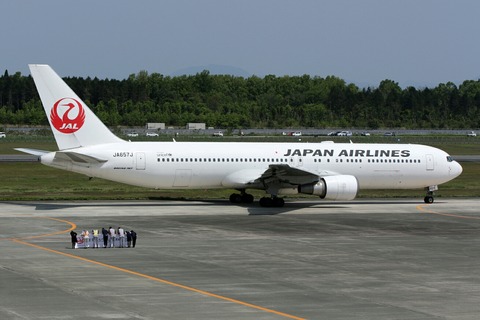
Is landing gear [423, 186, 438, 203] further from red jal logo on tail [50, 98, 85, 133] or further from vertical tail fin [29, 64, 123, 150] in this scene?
red jal logo on tail [50, 98, 85, 133]

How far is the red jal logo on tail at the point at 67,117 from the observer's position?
4369cm

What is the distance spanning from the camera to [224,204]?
156 ft

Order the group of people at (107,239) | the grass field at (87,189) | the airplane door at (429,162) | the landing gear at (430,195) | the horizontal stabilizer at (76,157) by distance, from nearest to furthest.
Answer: the group of people at (107,239), the horizontal stabilizer at (76,157), the airplane door at (429,162), the landing gear at (430,195), the grass field at (87,189)

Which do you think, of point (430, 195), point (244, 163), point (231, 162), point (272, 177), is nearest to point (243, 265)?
point (272, 177)

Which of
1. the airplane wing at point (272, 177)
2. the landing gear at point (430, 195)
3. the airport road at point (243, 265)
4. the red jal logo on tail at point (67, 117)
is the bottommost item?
the airport road at point (243, 265)

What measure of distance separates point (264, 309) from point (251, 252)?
9.60m

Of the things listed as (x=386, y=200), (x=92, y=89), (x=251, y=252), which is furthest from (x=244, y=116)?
(x=251, y=252)

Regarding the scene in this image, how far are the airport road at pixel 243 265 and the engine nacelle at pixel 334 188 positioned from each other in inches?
38.0

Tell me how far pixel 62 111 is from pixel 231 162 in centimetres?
928

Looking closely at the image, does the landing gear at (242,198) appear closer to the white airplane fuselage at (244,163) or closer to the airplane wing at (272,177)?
the airplane wing at (272,177)

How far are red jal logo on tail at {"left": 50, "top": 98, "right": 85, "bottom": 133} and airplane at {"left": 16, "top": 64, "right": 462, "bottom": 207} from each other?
49 millimetres

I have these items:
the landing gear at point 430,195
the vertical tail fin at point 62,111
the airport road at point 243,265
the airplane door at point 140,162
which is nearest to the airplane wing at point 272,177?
the airport road at point 243,265

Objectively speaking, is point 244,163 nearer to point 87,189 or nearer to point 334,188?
point 334,188

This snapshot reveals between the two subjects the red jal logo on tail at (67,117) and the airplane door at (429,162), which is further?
the airplane door at (429,162)
